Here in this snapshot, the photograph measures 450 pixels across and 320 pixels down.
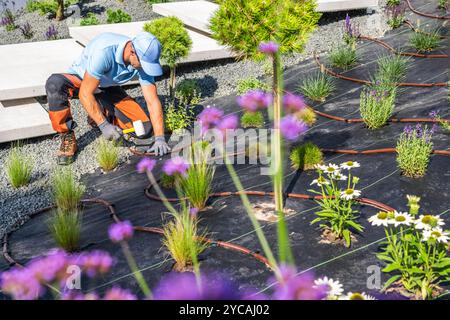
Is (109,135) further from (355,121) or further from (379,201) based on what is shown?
(379,201)

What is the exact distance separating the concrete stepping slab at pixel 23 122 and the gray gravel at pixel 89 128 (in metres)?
0.16

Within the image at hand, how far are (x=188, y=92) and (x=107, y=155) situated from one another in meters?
1.81

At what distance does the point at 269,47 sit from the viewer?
3387 mm

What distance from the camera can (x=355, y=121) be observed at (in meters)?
5.47

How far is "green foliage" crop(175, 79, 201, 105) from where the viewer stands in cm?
679

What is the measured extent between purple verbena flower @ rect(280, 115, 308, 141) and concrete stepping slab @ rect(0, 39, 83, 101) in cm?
322

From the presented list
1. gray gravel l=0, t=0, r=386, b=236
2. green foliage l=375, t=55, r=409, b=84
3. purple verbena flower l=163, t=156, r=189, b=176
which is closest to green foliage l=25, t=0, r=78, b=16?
gray gravel l=0, t=0, r=386, b=236

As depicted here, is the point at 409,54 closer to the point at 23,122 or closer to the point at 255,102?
the point at 255,102

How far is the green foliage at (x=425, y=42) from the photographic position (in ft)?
23.1

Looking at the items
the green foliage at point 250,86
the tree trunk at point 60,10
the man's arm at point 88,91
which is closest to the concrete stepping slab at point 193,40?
the green foliage at point 250,86

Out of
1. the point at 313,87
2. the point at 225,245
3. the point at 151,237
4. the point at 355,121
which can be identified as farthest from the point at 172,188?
the point at 313,87

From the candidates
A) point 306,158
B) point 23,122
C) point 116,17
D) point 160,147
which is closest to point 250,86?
point 160,147

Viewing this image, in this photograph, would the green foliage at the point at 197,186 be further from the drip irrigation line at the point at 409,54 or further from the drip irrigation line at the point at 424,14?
the drip irrigation line at the point at 424,14

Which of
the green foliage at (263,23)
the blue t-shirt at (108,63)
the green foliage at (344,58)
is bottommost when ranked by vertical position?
the green foliage at (344,58)
